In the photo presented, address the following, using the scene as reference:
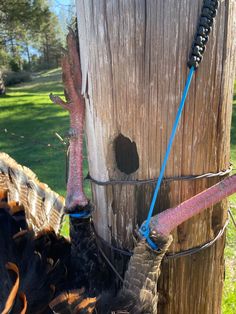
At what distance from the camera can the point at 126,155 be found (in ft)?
4.82

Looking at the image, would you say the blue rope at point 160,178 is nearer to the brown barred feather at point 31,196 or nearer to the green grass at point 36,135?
the brown barred feather at point 31,196

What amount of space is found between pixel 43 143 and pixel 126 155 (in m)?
3.42

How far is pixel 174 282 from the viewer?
61.6 inches

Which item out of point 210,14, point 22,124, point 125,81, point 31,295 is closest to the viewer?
point 210,14

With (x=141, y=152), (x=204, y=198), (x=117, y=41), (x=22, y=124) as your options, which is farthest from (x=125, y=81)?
(x=22, y=124)

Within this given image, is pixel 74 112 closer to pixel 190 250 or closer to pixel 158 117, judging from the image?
pixel 158 117

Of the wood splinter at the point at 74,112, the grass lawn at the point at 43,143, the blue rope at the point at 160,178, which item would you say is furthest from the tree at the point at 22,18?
the blue rope at the point at 160,178

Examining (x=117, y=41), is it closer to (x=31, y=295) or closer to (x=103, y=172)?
(x=103, y=172)

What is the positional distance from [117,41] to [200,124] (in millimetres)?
393

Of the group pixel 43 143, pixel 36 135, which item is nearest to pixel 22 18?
pixel 36 135

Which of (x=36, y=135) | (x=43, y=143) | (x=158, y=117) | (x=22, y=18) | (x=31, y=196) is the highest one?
(x=22, y=18)

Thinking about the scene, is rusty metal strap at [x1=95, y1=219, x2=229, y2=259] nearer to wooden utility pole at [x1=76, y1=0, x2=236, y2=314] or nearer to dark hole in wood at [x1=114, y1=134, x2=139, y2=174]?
wooden utility pole at [x1=76, y1=0, x2=236, y2=314]

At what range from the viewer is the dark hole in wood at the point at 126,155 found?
56.5 inches

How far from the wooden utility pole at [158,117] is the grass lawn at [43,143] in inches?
28.9
